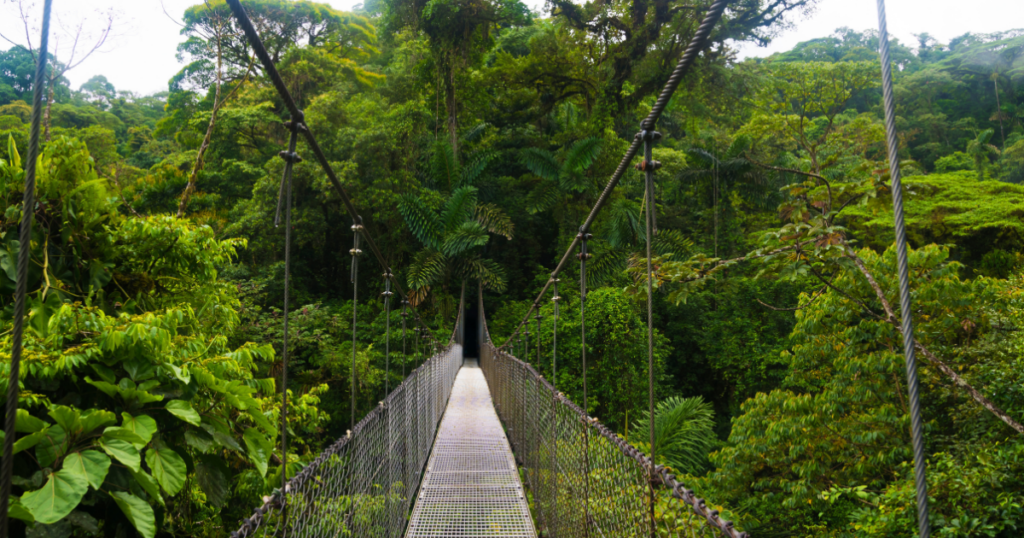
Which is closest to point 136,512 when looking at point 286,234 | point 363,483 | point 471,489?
point 286,234

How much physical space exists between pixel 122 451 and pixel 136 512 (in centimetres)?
11

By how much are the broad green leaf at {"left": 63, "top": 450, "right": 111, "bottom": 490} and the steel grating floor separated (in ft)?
4.18

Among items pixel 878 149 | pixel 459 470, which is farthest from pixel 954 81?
pixel 459 470

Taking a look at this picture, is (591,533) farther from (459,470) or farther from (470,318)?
(470,318)

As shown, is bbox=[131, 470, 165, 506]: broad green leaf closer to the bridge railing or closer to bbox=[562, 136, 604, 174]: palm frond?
the bridge railing

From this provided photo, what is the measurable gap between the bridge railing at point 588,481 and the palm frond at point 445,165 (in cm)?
602

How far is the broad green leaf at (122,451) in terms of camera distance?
0.87 m

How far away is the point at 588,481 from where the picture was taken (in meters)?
1.56

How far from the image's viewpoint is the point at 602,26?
7812 millimetres

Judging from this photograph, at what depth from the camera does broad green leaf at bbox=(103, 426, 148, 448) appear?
2.94 ft

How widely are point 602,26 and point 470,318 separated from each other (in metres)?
7.53

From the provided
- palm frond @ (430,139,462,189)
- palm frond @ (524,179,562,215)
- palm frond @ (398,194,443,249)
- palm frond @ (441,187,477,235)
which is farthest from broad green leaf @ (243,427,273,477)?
palm frond @ (430,139,462,189)

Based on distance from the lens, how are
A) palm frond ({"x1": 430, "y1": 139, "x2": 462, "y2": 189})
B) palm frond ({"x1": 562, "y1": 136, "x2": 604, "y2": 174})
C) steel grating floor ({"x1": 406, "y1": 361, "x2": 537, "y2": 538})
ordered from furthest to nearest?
palm frond ({"x1": 430, "y1": 139, "x2": 462, "y2": 189}), palm frond ({"x1": 562, "y1": 136, "x2": 604, "y2": 174}), steel grating floor ({"x1": 406, "y1": 361, "x2": 537, "y2": 538})

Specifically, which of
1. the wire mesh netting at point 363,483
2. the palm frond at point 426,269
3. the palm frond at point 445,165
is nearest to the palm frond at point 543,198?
the palm frond at point 445,165
